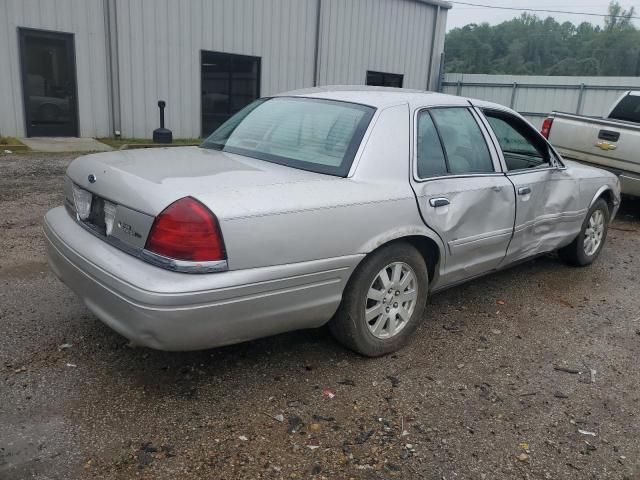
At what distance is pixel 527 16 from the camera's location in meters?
63.2

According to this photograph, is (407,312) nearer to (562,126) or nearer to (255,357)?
(255,357)

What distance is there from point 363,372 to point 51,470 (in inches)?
67.1

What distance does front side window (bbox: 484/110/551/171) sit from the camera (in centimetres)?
448

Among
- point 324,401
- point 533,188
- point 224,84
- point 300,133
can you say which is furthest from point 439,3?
point 324,401

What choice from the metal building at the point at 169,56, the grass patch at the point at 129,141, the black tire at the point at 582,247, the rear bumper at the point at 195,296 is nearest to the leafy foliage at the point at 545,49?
the metal building at the point at 169,56

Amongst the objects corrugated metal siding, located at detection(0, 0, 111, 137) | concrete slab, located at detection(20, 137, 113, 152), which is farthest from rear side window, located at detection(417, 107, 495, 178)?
corrugated metal siding, located at detection(0, 0, 111, 137)

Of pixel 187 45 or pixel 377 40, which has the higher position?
pixel 377 40

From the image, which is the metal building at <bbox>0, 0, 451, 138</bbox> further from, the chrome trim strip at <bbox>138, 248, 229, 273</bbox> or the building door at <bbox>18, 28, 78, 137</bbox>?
the chrome trim strip at <bbox>138, 248, 229, 273</bbox>

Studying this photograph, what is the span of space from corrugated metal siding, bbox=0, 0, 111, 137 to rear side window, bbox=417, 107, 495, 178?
35.4 feet

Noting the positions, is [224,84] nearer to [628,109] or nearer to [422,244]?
[628,109]

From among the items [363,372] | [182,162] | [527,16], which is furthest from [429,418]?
[527,16]

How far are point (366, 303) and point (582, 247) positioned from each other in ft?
10.3

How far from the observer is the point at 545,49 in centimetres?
5434

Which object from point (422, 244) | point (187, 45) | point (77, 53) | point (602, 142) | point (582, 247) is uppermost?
point (187, 45)
